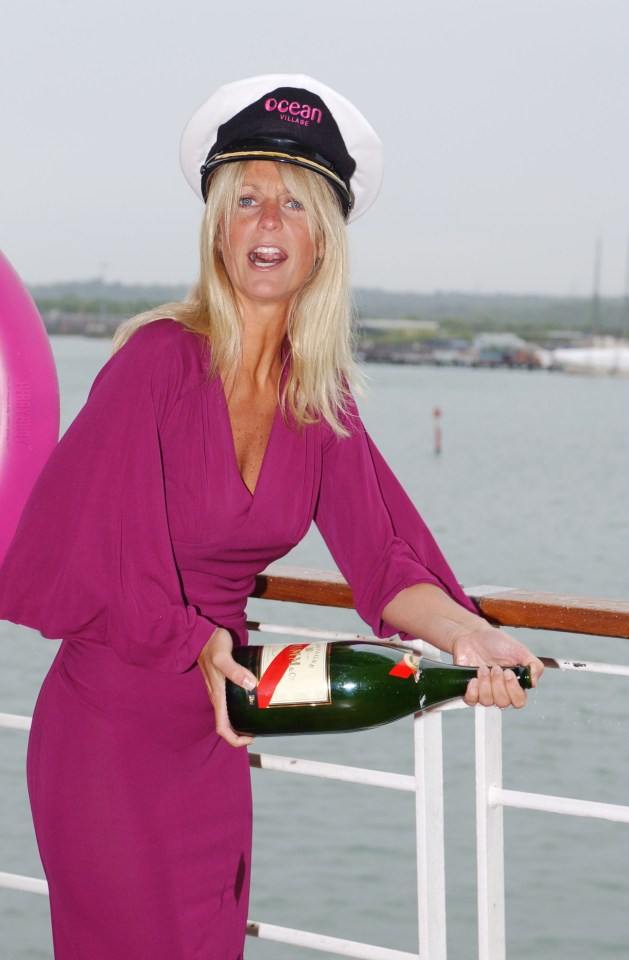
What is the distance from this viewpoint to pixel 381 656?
1386 mm

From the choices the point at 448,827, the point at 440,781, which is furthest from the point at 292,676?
the point at 448,827

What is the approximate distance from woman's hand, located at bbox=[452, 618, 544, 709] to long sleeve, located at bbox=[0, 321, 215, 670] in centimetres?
30

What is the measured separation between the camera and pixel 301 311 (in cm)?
155

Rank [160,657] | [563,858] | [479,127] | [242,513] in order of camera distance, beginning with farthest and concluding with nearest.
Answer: [479,127], [563,858], [242,513], [160,657]

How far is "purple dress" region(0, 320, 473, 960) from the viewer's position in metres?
1.33

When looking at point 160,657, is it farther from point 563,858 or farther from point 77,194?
point 77,194

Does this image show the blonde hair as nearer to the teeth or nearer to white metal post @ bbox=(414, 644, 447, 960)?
the teeth

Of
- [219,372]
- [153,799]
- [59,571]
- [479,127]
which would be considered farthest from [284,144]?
[479,127]

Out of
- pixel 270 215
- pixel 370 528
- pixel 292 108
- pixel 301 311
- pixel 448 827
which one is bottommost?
pixel 448 827

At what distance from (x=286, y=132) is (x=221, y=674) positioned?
64cm

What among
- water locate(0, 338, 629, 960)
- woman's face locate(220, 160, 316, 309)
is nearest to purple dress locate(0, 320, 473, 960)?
woman's face locate(220, 160, 316, 309)

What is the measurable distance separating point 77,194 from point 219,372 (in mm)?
46468

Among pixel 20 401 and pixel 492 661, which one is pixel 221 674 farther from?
pixel 20 401

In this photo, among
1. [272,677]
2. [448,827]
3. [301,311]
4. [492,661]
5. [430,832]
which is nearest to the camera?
[272,677]
